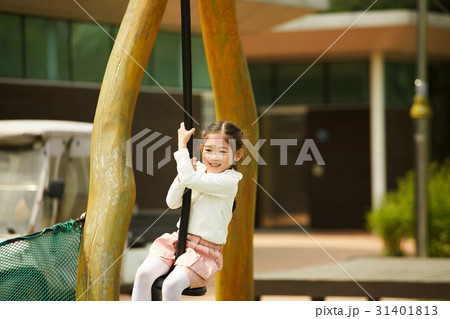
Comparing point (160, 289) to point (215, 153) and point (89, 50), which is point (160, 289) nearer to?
point (215, 153)

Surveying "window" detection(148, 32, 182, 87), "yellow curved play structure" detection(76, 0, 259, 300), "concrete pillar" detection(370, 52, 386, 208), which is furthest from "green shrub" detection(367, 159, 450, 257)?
"window" detection(148, 32, 182, 87)

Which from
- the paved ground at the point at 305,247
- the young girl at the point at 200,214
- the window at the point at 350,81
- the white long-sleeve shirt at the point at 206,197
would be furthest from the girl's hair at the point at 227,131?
the window at the point at 350,81

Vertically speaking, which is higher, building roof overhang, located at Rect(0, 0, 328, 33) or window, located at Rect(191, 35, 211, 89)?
building roof overhang, located at Rect(0, 0, 328, 33)

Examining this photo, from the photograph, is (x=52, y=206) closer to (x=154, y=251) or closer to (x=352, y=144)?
(x=154, y=251)

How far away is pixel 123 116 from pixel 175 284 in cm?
75

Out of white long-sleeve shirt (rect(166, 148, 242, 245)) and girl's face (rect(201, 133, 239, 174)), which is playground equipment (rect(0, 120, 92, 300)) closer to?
white long-sleeve shirt (rect(166, 148, 242, 245))

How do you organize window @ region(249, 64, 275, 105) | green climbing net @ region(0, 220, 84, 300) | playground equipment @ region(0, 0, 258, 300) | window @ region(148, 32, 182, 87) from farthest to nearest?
window @ region(249, 64, 275, 105), window @ region(148, 32, 182, 87), green climbing net @ region(0, 220, 84, 300), playground equipment @ region(0, 0, 258, 300)

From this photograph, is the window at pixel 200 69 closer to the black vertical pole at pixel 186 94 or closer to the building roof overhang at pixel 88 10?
the building roof overhang at pixel 88 10

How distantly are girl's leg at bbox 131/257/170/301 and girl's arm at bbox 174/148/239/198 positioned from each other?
330 millimetres

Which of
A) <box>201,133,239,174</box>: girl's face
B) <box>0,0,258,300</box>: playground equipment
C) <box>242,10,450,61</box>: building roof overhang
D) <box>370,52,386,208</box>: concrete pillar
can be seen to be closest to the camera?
<box>201,133,239,174</box>: girl's face

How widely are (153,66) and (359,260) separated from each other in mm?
4875

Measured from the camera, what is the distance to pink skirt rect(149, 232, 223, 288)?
315 centimetres

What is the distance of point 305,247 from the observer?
14367mm

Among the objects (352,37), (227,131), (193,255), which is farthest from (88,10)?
(352,37)
